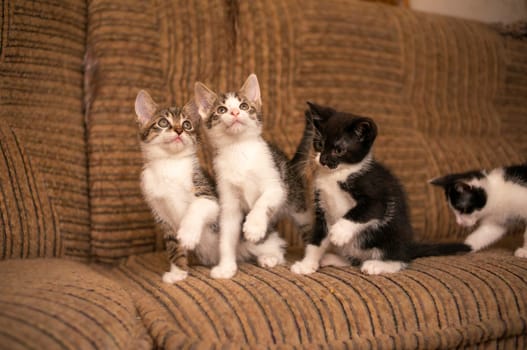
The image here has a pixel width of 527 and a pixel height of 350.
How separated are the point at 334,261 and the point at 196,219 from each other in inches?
20.9

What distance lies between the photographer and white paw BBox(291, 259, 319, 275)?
1434mm

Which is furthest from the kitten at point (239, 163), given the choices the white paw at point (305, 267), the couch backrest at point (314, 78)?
the couch backrest at point (314, 78)

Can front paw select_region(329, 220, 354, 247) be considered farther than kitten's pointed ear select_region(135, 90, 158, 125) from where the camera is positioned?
No

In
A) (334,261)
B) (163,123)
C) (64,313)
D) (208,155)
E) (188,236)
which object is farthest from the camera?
(208,155)

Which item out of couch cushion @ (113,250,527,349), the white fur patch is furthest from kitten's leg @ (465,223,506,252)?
the white fur patch

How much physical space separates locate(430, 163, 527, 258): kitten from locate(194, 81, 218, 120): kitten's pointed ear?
3.15ft

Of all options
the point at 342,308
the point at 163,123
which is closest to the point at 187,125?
the point at 163,123

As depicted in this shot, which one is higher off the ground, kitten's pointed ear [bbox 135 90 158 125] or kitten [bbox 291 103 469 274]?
kitten's pointed ear [bbox 135 90 158 125]

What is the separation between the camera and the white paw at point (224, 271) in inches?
54.4

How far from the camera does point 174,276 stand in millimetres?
1396

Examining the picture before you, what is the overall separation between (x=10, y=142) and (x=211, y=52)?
911mm

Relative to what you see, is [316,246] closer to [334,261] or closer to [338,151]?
[334,261]

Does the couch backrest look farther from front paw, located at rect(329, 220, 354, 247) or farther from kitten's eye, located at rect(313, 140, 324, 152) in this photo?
front paw, located at rect(329, 220, 354, 247)

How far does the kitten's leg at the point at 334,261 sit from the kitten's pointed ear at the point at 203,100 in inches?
26.0
